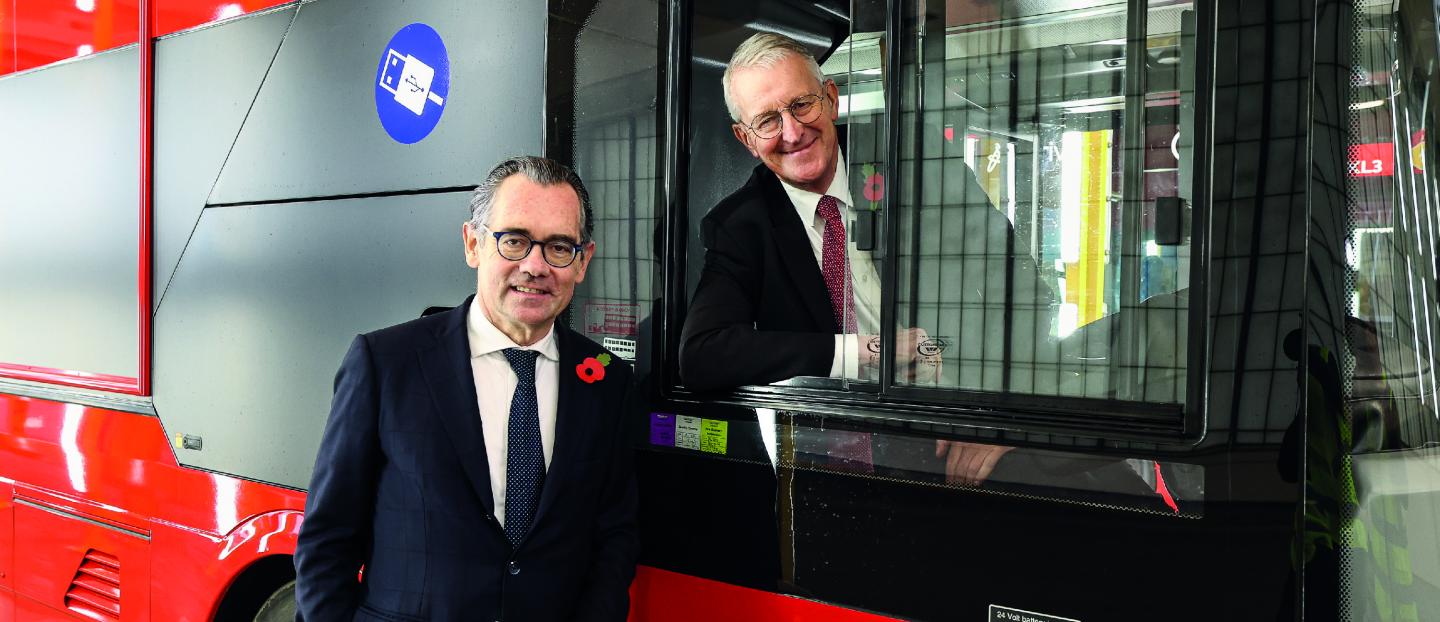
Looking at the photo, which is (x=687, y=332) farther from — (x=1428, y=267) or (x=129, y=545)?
(x=129, y=545)

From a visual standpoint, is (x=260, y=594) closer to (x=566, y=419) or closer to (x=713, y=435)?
(x=566, y=419)

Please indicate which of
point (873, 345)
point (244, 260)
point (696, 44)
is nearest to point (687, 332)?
point (873, 345)

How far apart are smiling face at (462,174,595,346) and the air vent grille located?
2.31 m

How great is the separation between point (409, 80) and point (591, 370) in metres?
1.08

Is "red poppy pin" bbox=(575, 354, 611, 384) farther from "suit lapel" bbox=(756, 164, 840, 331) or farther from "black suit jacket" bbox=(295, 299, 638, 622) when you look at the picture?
"suit lapel" bbox=(756, 164, 840, 331)

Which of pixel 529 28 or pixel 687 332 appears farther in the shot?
pixel 529 28

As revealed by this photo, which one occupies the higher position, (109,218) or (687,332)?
(109,218)

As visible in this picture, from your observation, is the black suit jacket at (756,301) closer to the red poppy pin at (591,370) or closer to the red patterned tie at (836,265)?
the red patterned tie at (836,265)

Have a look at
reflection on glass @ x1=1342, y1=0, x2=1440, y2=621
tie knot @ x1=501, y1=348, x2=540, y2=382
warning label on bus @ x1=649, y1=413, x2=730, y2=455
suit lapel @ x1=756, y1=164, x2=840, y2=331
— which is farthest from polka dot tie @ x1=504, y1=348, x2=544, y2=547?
reflection on glass @ x1=1342, y1=0, x2=1440, y2=621

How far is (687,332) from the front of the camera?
7.81 feet

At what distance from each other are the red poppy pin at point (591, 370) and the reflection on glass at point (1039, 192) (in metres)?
0.62

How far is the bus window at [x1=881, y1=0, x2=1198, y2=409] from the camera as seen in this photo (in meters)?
1.81

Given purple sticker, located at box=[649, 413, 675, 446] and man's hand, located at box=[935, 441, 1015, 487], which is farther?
purple sticker, located at box=[649, 413, 675, 446]

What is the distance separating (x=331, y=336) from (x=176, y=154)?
0.96 m
